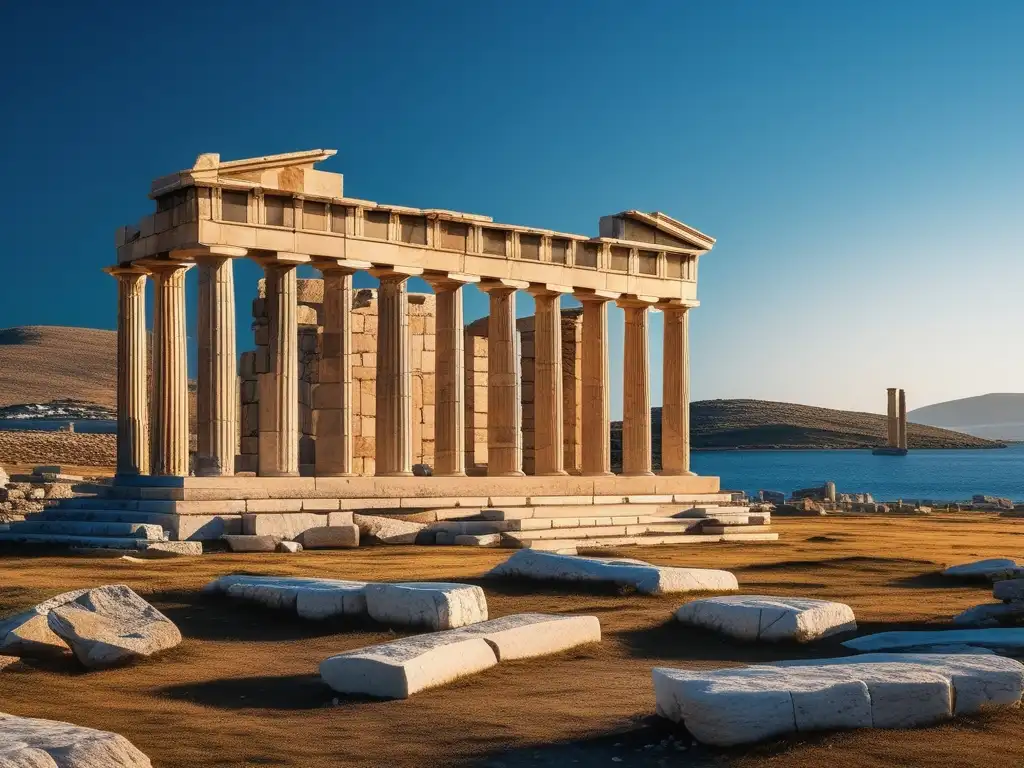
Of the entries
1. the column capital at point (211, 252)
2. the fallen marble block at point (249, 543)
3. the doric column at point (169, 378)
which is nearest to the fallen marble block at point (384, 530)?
the fallen marble block at point (249, 543)

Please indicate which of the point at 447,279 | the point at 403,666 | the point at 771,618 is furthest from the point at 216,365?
the point at 403,666

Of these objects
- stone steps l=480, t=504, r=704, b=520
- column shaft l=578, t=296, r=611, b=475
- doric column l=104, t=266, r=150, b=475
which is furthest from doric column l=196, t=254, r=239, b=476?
column shaft l=578, t=296, r=611, b=475

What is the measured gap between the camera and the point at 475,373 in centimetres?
3797

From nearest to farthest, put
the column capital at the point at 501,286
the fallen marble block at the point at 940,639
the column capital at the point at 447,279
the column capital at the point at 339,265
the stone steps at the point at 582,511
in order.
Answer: the fallen marble block at the point at 940,639 → the stone steps at the point at 582,511 → the column capital at the point at 339,265 → the column capital at the point at 447,279 → the column capital at the point at 501,286

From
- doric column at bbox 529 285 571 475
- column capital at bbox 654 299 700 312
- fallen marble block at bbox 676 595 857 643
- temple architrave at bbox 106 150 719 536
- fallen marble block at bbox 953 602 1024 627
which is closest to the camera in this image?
fallen marble block at bbox 676 595 857 643

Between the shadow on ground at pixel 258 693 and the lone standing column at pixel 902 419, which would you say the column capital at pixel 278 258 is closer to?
the shadow on ground at pixel 258 693

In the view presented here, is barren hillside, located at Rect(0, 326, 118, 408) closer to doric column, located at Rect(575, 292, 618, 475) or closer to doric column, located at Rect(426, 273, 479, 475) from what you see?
doric column, located at Rect(575, 292, 618, 475)

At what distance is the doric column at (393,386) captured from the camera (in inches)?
1193

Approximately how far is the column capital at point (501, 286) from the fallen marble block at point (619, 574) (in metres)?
14.9

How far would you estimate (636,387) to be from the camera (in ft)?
118

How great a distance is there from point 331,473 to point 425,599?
1625cm

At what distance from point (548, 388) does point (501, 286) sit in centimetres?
315

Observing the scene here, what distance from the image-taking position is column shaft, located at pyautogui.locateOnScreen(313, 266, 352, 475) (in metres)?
29.4

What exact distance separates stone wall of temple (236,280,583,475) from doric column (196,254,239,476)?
333 cm
